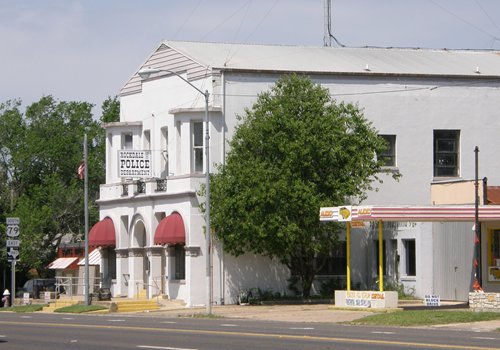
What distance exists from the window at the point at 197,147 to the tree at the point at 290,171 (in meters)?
2.25

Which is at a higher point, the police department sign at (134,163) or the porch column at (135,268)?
the police department sign at (134,163)

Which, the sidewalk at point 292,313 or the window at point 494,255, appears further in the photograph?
the window at point 494,255

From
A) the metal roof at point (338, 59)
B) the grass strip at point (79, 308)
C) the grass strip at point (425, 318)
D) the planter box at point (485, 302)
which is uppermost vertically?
the metal roof at point (338, 59)

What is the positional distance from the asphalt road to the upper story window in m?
23.1

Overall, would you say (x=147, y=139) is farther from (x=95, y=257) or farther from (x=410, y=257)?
(x=410, y=257)

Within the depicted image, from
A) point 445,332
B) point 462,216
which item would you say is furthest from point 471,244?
point 445,332

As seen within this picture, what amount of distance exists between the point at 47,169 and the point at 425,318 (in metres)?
55.2

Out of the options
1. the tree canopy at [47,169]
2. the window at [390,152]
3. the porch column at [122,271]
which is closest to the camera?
the window at [390,152]

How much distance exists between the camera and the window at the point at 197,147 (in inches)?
2048

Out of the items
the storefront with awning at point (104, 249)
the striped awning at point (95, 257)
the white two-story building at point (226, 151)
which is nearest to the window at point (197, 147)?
the white two-story building at point (226, 151)

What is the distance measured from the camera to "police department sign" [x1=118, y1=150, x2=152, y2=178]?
2146 inches

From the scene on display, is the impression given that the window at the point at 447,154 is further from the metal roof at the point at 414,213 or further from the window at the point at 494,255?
the metal roof at the point at 414,213

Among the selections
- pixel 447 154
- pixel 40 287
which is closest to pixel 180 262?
pixel 40 287

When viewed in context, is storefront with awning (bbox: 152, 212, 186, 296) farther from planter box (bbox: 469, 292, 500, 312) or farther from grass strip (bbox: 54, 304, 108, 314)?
planter box (bbox: 469, 292, 500, 312)
